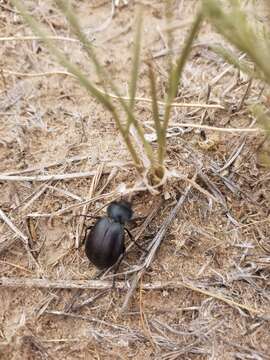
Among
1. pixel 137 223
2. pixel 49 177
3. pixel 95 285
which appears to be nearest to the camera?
pixel 95 285

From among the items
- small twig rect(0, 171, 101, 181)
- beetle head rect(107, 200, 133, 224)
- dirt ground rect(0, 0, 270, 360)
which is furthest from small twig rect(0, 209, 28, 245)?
beetle head rect(107, 200, 133, 224)

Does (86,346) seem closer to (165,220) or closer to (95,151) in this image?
(165,220)

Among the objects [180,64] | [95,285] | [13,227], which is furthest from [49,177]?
[180,64]

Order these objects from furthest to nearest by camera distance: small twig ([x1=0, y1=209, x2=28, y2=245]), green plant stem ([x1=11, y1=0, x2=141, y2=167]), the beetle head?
small twig ([x1=0, y1=209, x2=28, y2=245]), the beetle head, green plant stem ([x1=11, y1=0, x2=141, y2=167])

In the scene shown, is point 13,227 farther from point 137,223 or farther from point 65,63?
point 65,63

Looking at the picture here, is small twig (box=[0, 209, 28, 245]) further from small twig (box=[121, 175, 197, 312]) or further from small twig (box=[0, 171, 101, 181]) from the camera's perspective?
small twig (box=[121, 175, 197, 312])

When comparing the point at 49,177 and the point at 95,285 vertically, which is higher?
the point at 49,177

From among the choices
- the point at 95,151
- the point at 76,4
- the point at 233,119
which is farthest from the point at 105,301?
the point at 76,4
